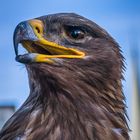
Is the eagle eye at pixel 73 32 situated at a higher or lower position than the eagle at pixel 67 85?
higher

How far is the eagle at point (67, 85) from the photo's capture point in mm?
5414

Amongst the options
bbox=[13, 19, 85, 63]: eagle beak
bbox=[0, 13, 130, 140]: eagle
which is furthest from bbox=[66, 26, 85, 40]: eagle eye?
bbox=[13, 19, 85, 63]: eagle beak

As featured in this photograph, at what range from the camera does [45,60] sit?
5332 mm

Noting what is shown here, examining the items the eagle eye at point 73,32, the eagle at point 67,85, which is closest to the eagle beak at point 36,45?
the eagle at point 67,85

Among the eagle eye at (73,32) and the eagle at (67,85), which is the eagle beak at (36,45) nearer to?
the eagle at (67,85)

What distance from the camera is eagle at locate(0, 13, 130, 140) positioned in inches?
213

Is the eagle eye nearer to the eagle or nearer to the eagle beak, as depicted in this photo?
the eagle

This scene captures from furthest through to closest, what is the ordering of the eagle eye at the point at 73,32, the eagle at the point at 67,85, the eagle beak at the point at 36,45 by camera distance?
the eagle eye at the point at 73,32 → the eagle at the point at 67,85 → the eagle beak at the point at 36,45

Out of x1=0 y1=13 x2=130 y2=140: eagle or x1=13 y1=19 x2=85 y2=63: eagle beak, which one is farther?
x1=0 y1=13 x2=130 y2=140: eagle

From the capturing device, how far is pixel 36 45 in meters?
5.45

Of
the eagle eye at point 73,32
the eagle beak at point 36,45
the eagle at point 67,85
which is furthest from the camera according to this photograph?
the eagle eye at point 73,32

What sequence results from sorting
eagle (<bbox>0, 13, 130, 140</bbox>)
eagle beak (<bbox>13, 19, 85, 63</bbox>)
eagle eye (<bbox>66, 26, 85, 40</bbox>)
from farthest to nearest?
eagle eye (<bbox>66, 26, 85, 40</bbox>), eagle (<bbox>0, 13, 130, 140</bbox>), eagle beak (<bbox>13, 19, 85, 63</bbox>)

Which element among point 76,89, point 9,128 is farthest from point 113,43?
point 9,128

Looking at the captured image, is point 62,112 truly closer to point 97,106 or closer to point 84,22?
point 97,106
